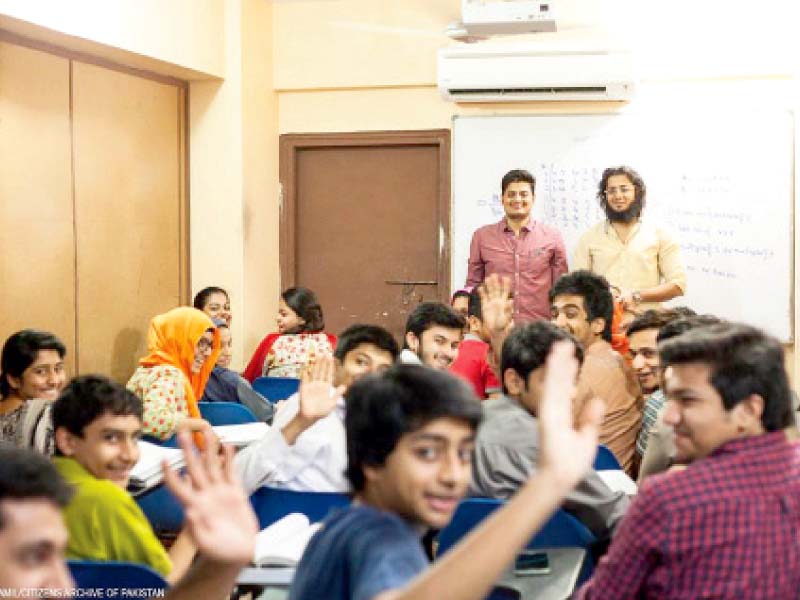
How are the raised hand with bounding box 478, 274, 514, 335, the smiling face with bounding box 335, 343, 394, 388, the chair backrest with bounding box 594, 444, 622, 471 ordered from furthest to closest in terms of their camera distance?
the raised hand with bounding box 478, 274, 514, 335 < the smiling face with bounding box 335, 343, 394, 388 < the chair backrest with bounding box 594, 444, 622, 471

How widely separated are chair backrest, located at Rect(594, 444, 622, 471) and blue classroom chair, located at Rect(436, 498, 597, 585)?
0.58m

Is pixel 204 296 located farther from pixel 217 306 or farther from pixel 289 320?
pixel 289 320

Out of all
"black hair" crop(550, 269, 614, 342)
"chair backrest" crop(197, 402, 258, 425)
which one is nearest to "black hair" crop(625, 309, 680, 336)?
"black hair" crop(550, 269, 614, 342)

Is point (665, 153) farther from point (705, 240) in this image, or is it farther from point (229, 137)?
point (229, 137)

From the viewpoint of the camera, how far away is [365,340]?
3.89 meters

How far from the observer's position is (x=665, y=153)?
6867mm

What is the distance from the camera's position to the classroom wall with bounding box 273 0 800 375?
22.0 feet

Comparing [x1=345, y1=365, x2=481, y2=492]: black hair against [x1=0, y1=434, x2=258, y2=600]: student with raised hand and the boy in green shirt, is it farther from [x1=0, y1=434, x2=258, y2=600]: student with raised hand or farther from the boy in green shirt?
the boy in green shirt

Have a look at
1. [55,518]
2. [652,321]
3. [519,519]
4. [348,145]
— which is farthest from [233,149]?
[519,519]

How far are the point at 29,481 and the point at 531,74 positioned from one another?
5.70 meters

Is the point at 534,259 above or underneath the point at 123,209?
underneath

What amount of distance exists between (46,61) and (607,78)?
123 inches

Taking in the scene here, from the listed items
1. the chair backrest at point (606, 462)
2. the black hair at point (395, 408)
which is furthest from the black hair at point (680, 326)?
the black hair at point (395, 408)

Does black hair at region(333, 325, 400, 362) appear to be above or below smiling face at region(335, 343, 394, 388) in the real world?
above
